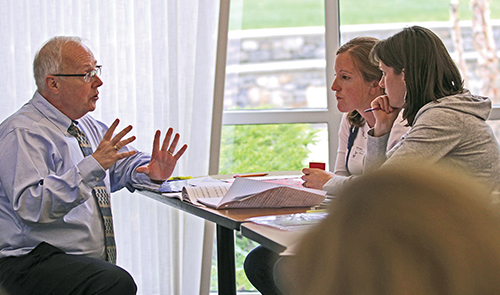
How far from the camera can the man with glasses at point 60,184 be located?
62.4 inches

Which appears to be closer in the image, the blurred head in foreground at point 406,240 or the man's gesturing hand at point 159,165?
the blurred head in foreground at point 406,240

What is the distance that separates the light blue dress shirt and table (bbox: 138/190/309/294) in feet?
0.85

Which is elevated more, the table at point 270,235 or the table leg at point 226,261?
the table at point 270,235

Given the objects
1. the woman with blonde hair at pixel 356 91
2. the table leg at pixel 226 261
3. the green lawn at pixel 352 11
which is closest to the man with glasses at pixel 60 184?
the table leg at pixel 226 261

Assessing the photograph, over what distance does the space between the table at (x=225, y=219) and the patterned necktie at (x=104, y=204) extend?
0.49 feet

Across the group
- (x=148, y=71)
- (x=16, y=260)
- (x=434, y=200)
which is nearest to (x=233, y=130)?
(x=148, y=71)

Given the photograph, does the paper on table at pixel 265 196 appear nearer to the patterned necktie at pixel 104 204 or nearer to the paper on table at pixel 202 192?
the paper on table at pixel 202 192

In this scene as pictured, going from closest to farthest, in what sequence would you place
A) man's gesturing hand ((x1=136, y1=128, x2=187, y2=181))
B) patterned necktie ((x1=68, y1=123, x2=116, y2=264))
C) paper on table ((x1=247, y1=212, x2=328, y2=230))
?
paper on table ((x1=247, y1=212, x2=328, y2=230)) → patterned necktie ((x1=68, y1=123, x2=116, y2=264)) → man's gesturing hand ((x1=136, y1=128, x2=187, y2=181))

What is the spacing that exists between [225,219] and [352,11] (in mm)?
2172

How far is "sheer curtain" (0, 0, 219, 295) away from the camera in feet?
9.01

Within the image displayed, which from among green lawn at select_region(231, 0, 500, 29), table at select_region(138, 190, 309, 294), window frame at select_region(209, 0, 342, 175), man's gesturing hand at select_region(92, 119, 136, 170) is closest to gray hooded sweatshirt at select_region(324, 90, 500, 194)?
table at select_region(138, 190, 309, 294)

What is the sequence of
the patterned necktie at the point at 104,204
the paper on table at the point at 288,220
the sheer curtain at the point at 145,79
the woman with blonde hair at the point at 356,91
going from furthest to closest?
the sheer curtain at the point at 145,79
the woman with blonde hair at the point at 356,91
the patterned necktie at the point at 104,204
the paper on table at the point at 288,220

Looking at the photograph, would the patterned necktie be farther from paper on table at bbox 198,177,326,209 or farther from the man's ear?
paper on table at bbox 198,177,326,209

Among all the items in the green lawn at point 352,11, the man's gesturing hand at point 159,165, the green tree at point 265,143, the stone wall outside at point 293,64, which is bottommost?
the man's gesturing hand at point 159,165
